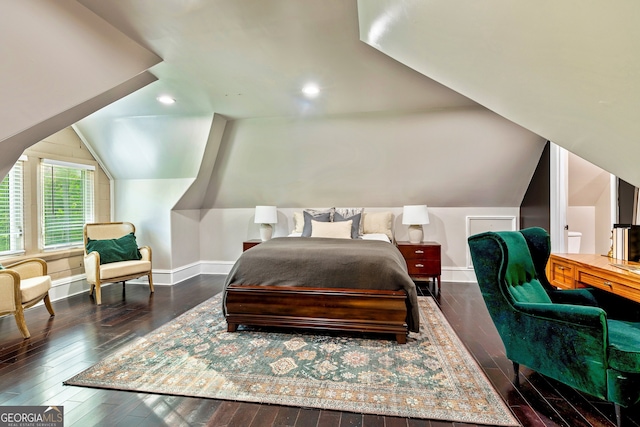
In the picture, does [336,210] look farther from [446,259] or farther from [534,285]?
[534,285]

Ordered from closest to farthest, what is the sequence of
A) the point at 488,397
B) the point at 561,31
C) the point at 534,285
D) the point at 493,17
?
the point at 561,31 < the point at 493,17 < the point at 488,397 < the point at 534,285

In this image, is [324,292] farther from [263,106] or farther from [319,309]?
[263,106]

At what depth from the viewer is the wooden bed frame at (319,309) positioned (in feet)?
8.21

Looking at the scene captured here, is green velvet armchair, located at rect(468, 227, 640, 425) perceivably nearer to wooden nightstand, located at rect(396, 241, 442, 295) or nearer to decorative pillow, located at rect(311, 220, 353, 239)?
wooden nightstand, located at rect(396, 241, 442, 295)

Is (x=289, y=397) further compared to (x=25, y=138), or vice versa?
(x=25, y=138)

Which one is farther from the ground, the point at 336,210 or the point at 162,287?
the point at 336,210

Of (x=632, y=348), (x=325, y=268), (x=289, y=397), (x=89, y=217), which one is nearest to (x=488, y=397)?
(x=632, y=348)

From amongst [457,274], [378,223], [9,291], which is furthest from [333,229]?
[9,291]

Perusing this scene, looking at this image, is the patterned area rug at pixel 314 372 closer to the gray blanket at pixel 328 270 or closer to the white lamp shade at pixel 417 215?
the gray blanket at pixel 328 270

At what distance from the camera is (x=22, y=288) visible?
2723mm

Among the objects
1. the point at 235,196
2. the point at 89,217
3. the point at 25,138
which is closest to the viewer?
the point at 25,138

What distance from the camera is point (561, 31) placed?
118cm

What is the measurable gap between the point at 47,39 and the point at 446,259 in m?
5.05

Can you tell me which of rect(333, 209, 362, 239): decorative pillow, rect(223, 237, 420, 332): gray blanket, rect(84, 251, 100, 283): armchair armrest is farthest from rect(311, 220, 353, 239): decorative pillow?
rect(84, 251, 100, 283): armchair armrest
